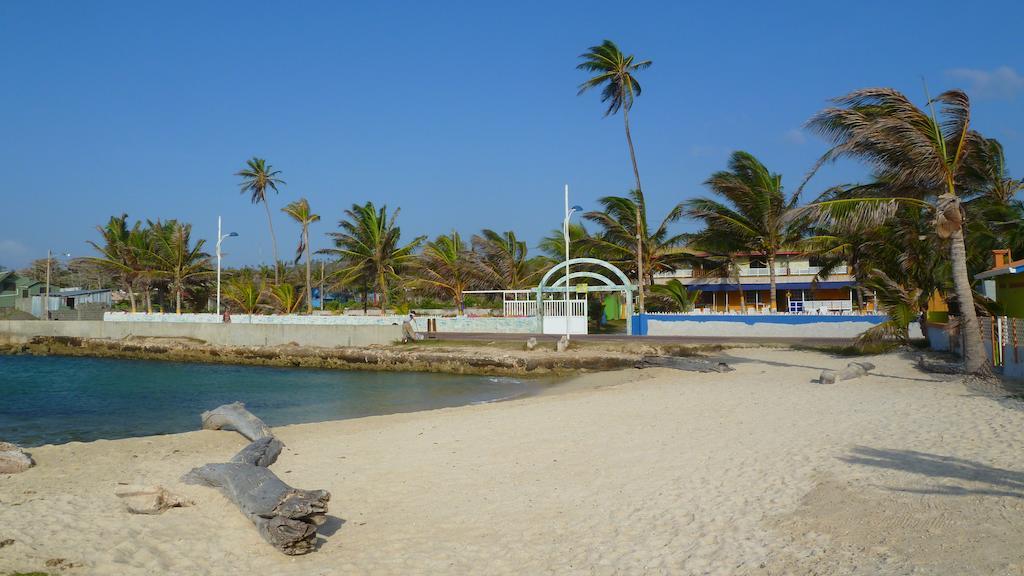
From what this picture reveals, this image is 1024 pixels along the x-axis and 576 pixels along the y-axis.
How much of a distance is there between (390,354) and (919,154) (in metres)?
21.9

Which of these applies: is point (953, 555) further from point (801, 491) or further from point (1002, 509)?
point (801, 491)

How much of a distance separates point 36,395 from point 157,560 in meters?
19.7

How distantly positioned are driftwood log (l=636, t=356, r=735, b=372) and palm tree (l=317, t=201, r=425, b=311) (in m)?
26.0

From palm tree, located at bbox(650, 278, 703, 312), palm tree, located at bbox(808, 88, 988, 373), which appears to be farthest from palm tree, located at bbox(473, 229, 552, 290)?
palm tree, located at bbox(808, 88, 988, 373)

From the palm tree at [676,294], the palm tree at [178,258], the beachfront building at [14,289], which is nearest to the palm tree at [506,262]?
the palm tree at [676,294]

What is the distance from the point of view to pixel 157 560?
550 cm

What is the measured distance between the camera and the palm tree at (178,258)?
48.0 meters

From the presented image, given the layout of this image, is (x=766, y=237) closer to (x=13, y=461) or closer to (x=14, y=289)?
(x=13, y=461)

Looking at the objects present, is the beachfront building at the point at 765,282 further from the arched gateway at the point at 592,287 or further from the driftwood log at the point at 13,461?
the driftwood log at the point at 13,461

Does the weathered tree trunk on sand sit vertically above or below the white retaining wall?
below

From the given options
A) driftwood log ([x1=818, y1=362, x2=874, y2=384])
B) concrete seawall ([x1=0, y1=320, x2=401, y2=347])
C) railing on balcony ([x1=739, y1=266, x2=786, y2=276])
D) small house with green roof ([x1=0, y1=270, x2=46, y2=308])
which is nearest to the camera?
driftwood log ([x1=818, y1=362, x2=874, y2=384])

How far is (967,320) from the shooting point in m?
14.0

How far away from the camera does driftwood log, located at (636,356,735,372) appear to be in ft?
63.3

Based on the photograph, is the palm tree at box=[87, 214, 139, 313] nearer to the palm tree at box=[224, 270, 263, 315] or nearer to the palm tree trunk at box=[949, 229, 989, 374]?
the palm tree at box=[224, 270, 263, 315]
